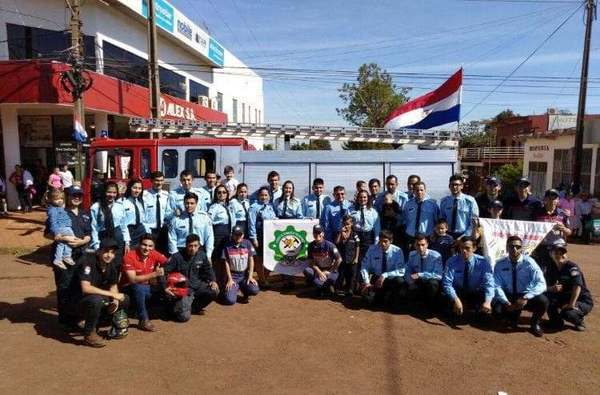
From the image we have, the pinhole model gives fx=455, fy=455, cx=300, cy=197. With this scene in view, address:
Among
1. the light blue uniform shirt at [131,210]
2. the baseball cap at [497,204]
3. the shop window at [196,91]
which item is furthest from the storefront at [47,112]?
the baseball cap at [497,204]

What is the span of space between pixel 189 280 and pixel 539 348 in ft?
14.0

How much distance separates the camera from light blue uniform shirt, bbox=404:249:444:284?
6.17 m

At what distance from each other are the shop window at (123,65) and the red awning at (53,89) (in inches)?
40.5

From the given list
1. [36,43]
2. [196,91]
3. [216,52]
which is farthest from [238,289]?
[216,52]

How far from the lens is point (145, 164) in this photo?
9078 mm

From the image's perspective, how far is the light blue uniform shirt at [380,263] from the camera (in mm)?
6438

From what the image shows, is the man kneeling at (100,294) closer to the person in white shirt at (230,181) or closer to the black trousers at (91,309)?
the black trousers at (91,309)

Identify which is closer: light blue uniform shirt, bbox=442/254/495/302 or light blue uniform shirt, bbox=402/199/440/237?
light blue uniform shirt, bbox=442/254/495/302

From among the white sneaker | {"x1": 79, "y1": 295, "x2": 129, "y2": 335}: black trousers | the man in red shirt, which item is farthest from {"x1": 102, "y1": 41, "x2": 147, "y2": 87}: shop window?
{"x1": 79, "y1": 295, "x2": 129, "y2": 335}: black trousers

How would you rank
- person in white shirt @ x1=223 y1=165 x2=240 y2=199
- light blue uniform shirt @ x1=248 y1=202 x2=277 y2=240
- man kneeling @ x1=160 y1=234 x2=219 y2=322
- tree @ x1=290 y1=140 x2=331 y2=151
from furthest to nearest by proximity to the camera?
tree @ x1=290 y1=140 x2=331 y2=151 < person in white shirt @ x1=223 y1=165 x2=240 y2=199 < light blue uniform shirt @ x1=248 y1=202 x2=277 y2=240 < man kneeling @ x1=160 y1=234 x2=219 y2=322

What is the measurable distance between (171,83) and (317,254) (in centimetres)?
1978

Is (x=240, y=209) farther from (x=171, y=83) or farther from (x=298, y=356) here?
(x=171, y=83)

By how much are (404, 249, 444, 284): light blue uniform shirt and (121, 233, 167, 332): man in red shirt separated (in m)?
3.36

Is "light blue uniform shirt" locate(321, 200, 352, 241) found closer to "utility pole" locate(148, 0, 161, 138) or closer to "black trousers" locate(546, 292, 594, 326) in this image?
"black trousers" locate(546, 292, 594, 326)
